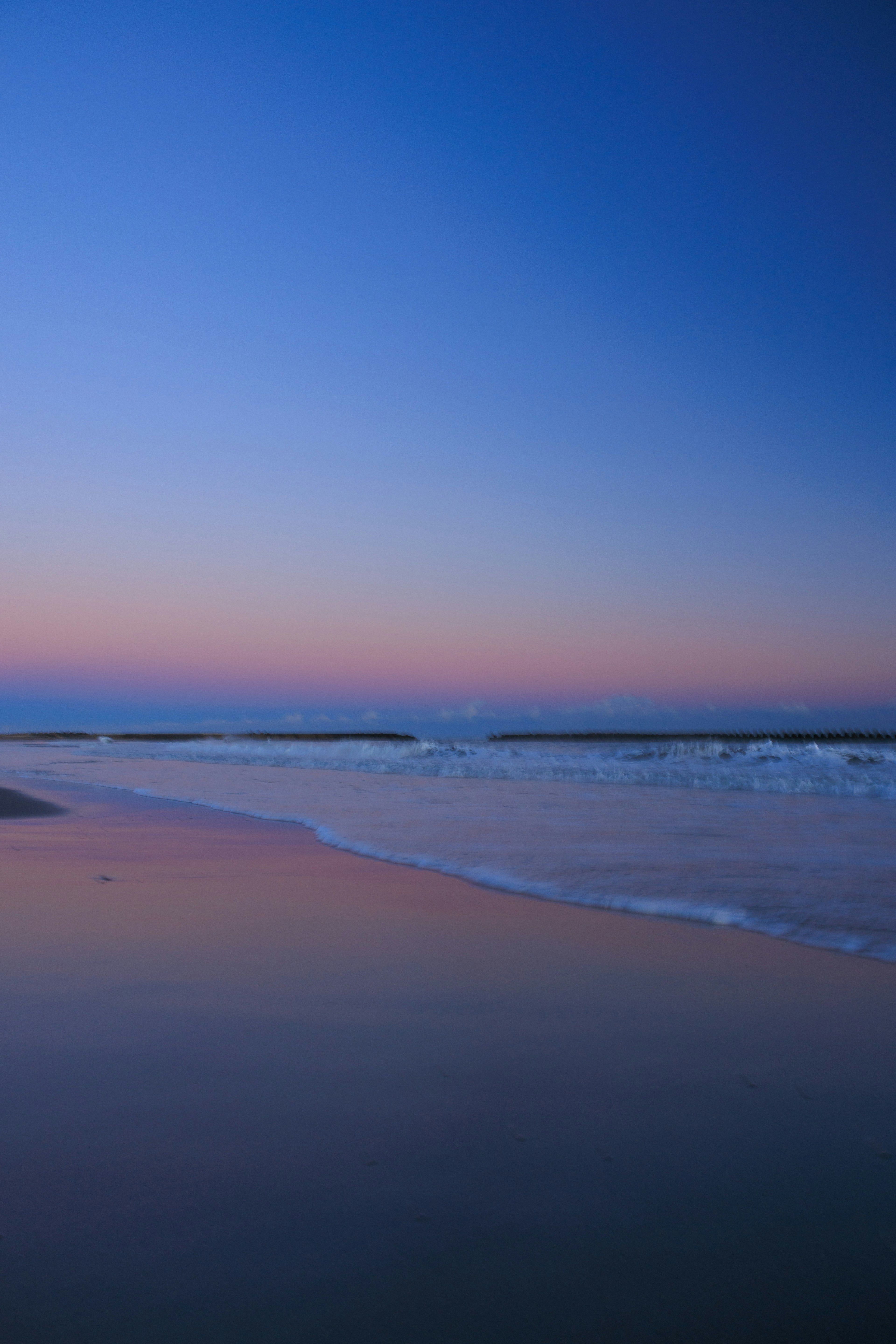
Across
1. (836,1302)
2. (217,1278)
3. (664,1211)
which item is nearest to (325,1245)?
(217,1278)

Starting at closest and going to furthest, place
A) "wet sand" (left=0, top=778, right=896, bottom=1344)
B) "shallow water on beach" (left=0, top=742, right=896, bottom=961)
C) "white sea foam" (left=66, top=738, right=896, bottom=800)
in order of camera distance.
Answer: "wet sand" (left=0, top=778, right=896, bottom=1344) < "shallow water on beach" (left=0, top=742, right=896, bottom=961) < "white sea foam" (left=66, top=738, right=896, bottom=800)

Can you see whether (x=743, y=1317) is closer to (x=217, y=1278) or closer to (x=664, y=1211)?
(x=664, y=1211)

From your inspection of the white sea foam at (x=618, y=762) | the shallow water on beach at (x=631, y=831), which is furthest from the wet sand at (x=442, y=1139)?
the white sea foam at (x=618, y=762)

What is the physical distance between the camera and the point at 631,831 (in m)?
6.88

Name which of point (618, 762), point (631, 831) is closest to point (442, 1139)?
point (631, 831)

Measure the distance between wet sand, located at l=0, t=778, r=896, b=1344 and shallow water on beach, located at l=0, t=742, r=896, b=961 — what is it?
0.72 metres

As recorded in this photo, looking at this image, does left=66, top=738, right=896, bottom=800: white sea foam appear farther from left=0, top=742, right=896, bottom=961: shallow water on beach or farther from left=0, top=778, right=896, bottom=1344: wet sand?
left=0, top=778, right=896, bottom=1344: wet sand

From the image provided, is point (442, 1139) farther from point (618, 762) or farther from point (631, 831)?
point (618, 762)

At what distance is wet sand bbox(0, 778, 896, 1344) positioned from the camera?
121 cm

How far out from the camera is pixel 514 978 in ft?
9.28

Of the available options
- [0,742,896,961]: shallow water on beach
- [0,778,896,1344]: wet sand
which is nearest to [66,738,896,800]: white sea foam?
[0,742,896,961]: shallow water on beach

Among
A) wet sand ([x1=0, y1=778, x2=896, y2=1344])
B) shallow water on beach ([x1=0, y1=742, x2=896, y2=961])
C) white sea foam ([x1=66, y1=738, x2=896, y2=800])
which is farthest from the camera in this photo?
white sea foam ([x1=66, y1=738, x2=896, y2=800])

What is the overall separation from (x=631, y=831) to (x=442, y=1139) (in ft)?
17.6

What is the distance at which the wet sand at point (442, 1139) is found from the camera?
121 cm
